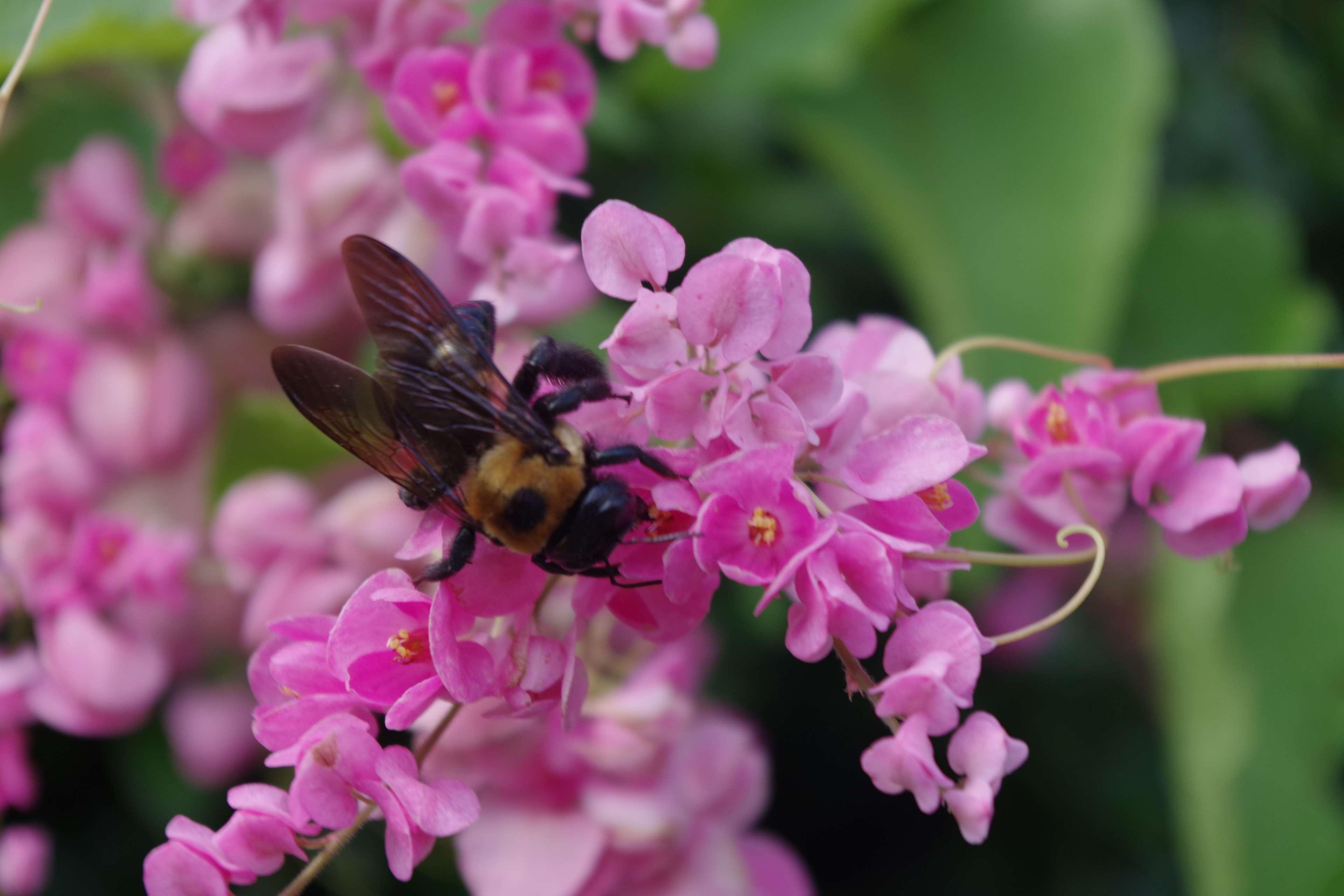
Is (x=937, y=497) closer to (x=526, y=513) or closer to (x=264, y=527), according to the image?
(x=526, y=513)

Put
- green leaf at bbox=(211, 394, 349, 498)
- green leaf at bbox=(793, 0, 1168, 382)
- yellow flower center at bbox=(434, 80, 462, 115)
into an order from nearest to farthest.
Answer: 1. yellow flower center at bbox=(434, 80, 462, 115)
2. green leaf at bbox=(211, 394, 349, 498)
3. green leaf at bbox=(793, 0, 1168, 382)

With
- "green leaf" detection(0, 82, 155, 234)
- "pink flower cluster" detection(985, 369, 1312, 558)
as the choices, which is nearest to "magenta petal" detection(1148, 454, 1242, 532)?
"pink flower cluster" detection(985, 369, 1312, 558)

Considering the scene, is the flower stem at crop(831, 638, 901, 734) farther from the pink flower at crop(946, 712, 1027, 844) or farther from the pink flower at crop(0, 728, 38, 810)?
the pink flower at crop(0, 728, 38, 810)

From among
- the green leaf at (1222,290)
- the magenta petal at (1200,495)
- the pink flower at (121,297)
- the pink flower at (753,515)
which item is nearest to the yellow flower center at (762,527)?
the pink flower at (753,515)

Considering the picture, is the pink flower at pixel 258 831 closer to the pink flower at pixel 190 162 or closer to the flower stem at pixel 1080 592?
the flower stem at pixel 1080 592

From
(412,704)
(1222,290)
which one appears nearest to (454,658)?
(412,704)

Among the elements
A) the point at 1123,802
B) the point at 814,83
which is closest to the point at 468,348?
the point at 814,83
